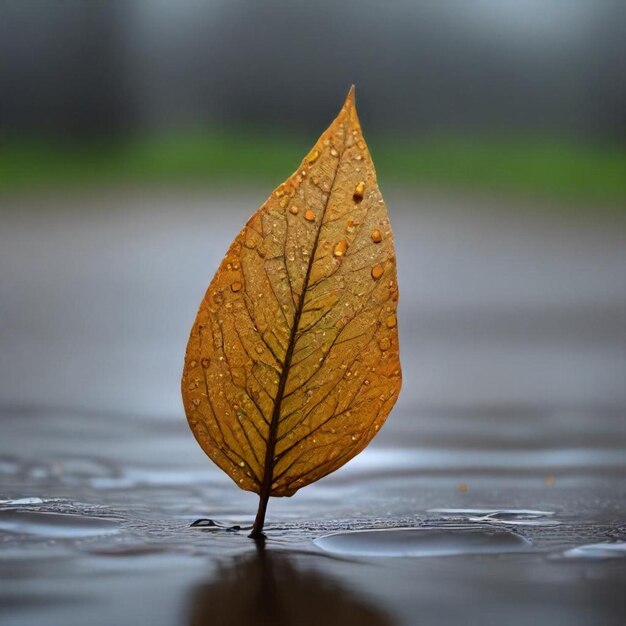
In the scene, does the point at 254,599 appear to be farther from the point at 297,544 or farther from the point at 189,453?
the point at 189,453

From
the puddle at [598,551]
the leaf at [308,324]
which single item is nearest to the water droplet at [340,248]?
the leaf at [308,324]

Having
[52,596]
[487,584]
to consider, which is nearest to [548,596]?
[487,584]

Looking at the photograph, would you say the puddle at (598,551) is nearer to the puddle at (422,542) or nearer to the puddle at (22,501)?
the puddle at (422,542)

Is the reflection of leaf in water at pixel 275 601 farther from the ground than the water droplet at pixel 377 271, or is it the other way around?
the water droplet at pixel 377 271

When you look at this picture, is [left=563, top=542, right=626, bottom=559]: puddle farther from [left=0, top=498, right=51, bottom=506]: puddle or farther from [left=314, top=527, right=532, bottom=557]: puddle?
[left=0, top=498, right=51, bottom=506]: puddle

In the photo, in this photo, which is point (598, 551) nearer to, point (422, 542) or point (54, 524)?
point (422, 542)

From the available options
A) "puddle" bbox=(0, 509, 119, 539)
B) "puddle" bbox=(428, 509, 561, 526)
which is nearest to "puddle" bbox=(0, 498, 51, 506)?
"puddle" bbox=(0, 509, 119, 539)

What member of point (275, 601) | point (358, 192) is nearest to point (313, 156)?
point (358, 192)
